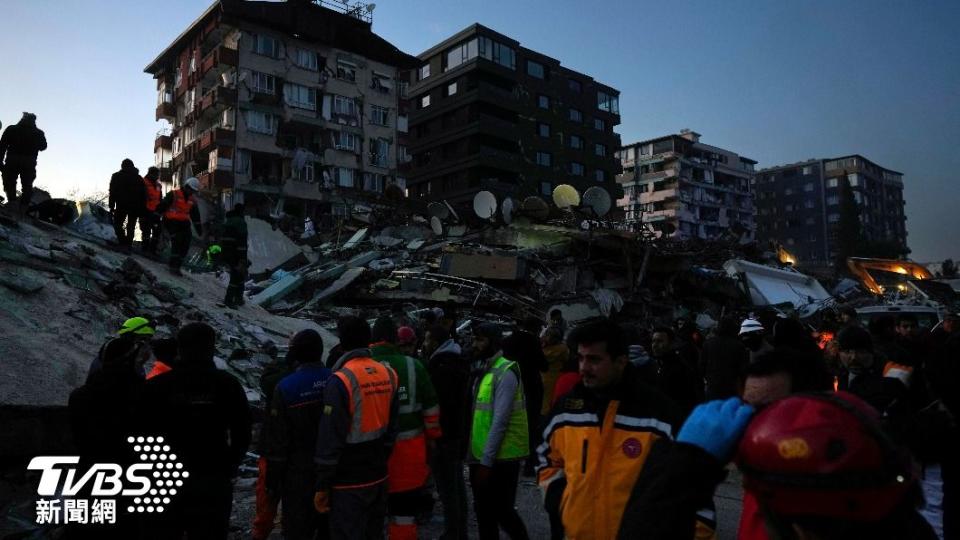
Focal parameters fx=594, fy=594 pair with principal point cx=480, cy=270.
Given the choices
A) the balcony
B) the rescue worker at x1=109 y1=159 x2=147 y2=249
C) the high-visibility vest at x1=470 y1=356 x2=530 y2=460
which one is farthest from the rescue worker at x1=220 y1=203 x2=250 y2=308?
the balcony

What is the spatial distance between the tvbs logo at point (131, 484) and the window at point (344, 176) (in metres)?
41.2

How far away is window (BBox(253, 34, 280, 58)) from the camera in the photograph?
133ft

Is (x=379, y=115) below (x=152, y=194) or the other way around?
the other way around

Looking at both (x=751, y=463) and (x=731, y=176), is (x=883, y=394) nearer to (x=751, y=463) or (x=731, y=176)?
(x=751, y=463)

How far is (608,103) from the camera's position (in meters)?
66.6

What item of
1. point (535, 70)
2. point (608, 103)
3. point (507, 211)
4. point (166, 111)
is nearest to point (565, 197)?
point (507, 211)

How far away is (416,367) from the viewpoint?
15.2ft

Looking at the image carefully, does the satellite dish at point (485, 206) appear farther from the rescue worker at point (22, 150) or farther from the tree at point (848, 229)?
the tree at point (848, 229)

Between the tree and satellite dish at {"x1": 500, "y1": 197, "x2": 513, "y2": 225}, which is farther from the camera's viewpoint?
the tree

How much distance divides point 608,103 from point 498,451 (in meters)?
67.0

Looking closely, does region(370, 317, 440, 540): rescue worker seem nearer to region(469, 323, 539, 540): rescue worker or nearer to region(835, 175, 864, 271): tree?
region(469, 323, 539, 540): rescue worker

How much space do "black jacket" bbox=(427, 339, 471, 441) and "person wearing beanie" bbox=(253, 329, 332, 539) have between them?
47.0 inches

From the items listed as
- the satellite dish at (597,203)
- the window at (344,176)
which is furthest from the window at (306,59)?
the satellite dish at (597,203)

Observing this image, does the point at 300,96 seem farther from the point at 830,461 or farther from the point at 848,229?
the point at 848,229
